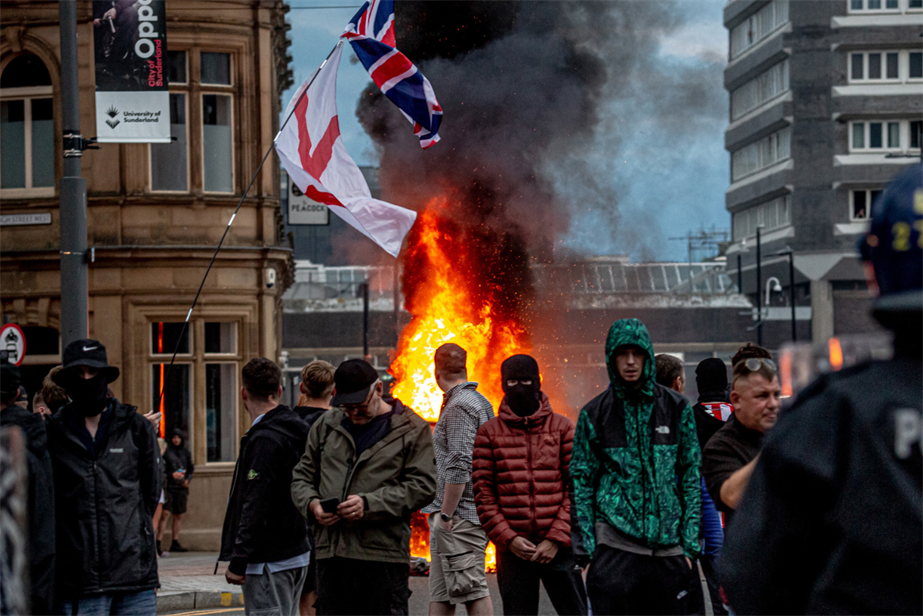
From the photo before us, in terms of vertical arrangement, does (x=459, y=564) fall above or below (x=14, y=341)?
below

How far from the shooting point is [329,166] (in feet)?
34.4

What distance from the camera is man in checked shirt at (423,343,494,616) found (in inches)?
298

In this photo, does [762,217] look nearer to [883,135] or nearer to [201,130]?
[883,135]

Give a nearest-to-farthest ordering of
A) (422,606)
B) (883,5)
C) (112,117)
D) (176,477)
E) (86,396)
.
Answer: (86,396) → (422,606) → (112,117) → (176,477) → (883,5)

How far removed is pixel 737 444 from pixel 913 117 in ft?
200

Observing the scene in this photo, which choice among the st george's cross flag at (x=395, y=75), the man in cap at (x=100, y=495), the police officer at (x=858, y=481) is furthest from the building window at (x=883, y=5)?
the police officer at (x=858, y=481)

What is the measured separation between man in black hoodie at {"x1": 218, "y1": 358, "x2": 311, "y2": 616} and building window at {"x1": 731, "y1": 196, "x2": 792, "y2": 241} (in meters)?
59.2

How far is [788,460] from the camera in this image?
1.88 metres

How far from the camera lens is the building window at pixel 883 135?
60719mm

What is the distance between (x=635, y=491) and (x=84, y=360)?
2626 mm

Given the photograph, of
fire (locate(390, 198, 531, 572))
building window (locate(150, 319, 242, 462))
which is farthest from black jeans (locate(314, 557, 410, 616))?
building window (locate(150, 319, 242, 462))

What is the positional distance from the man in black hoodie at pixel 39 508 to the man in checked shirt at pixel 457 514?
3.04 metres

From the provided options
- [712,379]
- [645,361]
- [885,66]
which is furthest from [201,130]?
[885,66]

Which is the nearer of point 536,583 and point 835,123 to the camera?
point 536,583
